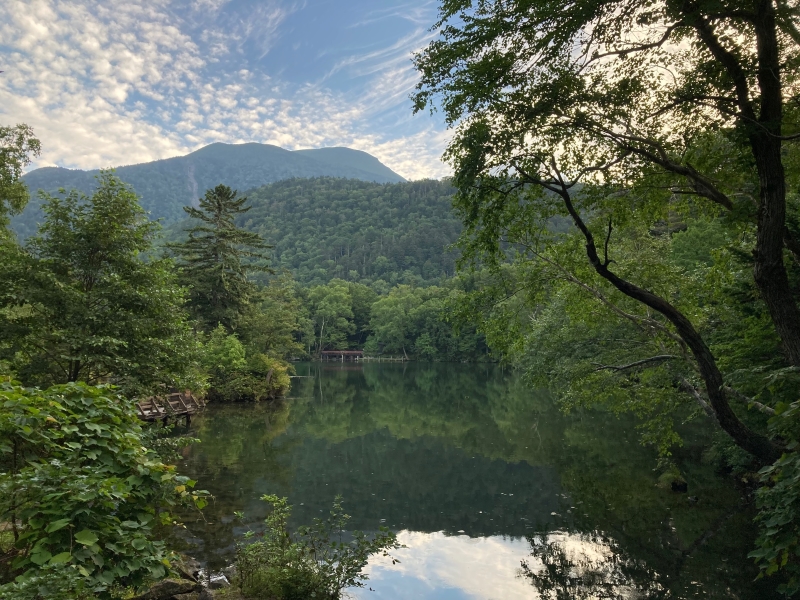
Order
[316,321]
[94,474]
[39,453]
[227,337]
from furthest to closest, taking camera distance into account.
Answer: [316,321] → [227,337] → [39,453] → [94,474]

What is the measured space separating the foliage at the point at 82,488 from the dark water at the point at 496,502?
727 cm

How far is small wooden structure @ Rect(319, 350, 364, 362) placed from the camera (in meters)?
104

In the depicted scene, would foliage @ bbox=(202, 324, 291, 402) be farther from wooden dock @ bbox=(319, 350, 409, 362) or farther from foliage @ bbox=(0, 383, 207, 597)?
wooden dock @ bbox=(319, 350, 409, 362)

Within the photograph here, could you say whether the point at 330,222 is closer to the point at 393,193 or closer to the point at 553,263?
the point at 393,193

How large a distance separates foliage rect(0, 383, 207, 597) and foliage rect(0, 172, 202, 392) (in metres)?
6.81

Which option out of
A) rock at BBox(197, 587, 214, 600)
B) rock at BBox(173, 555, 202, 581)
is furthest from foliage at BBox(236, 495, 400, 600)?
rock at BBox(173, 555, 202, 581)

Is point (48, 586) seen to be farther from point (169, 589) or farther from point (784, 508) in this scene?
point (169, 589)

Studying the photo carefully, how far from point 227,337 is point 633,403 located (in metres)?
29.7

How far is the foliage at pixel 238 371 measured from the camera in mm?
34656

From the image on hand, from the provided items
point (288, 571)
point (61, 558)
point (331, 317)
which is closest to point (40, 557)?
point (61, 558)

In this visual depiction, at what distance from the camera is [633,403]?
12.0m

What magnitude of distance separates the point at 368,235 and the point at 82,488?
168746 mm

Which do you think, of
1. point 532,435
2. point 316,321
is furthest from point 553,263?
point 316,321

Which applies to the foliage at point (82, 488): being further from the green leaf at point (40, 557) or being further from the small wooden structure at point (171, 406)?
the small wooden structure at point (171, 406)
